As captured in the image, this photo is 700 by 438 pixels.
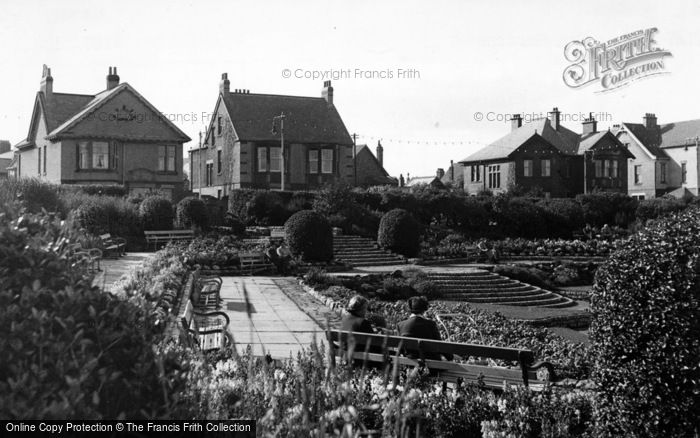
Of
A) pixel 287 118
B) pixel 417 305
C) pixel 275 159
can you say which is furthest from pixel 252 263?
pixel 287 118

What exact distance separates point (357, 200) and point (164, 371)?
4035 cm

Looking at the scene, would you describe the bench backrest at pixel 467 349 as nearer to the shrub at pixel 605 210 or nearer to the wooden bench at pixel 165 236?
the wooden bench at pixel 165 236

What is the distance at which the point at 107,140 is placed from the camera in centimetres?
4562

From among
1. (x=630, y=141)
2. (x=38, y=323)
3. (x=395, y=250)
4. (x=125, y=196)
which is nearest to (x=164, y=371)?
(x=38, y=323)

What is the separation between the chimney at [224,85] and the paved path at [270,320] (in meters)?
30.9

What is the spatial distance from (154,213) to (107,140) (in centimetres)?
1184

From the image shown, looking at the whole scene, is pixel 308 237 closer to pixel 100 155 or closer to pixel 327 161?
pixel 100 155

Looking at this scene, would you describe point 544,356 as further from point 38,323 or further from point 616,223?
point 616,223

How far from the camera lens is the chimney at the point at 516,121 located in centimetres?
6588

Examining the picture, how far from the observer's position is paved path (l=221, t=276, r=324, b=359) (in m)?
13.0

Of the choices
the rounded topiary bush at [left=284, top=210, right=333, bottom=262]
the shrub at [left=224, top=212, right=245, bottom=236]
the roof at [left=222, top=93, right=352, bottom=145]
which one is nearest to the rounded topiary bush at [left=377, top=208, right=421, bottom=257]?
the rounded topiary bush at [left=284, top=210, right=333, bottom=262]

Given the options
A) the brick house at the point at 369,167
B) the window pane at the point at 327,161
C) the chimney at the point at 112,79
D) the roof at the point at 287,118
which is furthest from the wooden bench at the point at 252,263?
the brick house at the point at 369,167

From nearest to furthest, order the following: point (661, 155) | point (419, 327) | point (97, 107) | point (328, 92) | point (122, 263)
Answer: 1. point (419, 327)
2. point (122, 263)
3. point (97, 107)
4. point (328, 92)
5. point (661, 155)

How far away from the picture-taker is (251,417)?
179 inches
